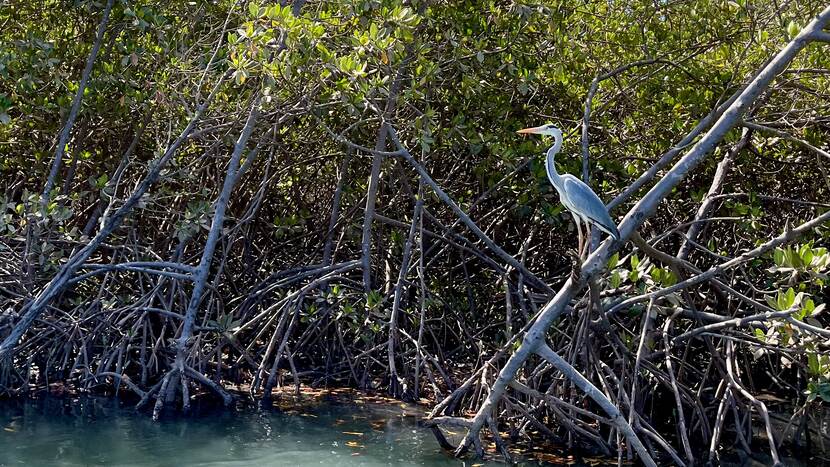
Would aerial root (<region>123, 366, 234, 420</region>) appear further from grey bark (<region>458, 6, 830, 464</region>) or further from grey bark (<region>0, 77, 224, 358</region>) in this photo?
grey bark (<region>458, 6, 830, 464</region>)

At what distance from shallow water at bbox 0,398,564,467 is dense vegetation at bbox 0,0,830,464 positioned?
0.85 ft

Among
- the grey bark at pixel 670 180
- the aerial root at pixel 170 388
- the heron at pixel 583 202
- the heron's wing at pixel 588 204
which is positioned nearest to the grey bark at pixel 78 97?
the aerial root at pixel 170 388

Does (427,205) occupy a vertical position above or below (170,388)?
above

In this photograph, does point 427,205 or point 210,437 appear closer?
point 210,437

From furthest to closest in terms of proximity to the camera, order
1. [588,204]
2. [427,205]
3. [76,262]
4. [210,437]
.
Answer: [427,205] < [76,262] < [210,437] < [588,204]

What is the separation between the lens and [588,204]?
5.19 meters

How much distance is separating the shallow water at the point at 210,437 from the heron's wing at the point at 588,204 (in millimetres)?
1470

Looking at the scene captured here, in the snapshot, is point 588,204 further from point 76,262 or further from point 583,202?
point 76,262

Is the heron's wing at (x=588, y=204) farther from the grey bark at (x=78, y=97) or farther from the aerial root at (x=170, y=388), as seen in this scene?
the grey bark at (x=78, y=97)

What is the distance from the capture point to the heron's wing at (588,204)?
16.6ft

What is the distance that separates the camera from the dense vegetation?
18.8 ft

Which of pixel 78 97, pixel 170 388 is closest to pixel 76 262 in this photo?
pixel 170 388

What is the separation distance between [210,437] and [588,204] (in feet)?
8.65

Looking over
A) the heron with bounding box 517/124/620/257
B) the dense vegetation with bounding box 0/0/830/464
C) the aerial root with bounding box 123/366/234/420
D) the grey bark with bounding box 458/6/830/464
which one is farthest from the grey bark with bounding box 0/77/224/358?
the grey bark with bounding box 458/6/830/464
